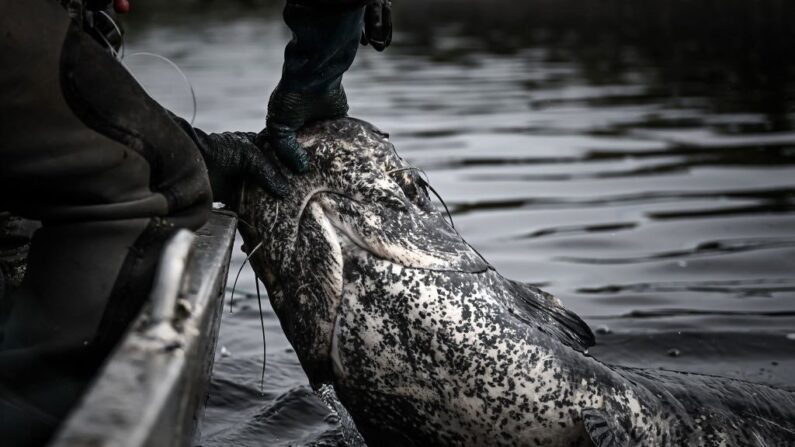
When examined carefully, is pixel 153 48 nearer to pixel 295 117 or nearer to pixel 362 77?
pixel 362 77

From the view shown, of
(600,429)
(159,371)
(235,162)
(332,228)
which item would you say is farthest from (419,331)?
(159,371)

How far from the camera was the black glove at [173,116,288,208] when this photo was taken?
9.80 ft

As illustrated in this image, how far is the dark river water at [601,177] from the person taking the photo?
193 inches

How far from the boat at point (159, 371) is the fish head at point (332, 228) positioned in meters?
0.73

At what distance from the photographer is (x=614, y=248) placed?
647 centimetres

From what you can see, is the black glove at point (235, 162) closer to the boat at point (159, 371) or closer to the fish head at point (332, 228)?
the fish head at point (332, 228)

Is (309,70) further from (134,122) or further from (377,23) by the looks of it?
(134,122)

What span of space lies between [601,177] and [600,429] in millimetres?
5677

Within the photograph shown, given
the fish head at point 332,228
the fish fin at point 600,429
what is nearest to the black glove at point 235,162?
the fish head at point 332,228

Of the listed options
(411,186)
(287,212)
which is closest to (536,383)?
(411,186)

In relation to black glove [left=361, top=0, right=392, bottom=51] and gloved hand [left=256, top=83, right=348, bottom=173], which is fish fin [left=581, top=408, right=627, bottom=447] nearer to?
gloved hand [left=256, top=83, right=348, bottom=173]

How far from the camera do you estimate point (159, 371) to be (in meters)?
1.72

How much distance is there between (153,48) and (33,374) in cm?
1918

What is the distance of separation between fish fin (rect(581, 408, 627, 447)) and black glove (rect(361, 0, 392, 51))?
4.50 feet
